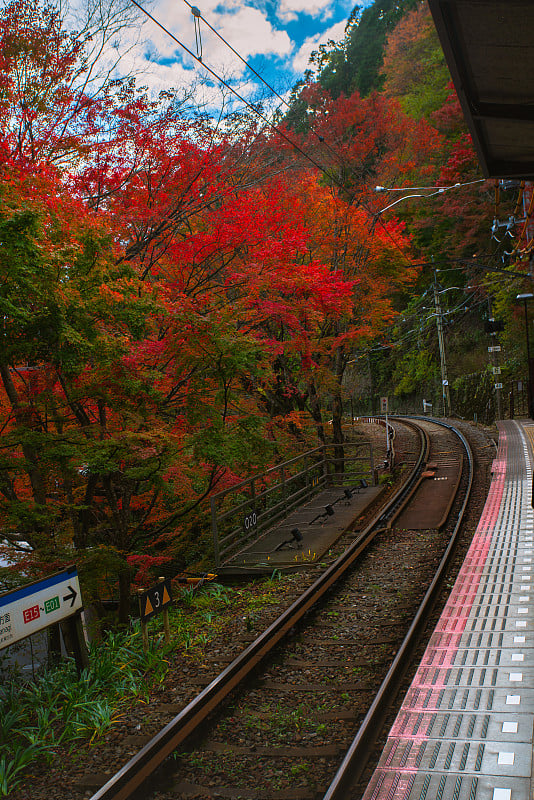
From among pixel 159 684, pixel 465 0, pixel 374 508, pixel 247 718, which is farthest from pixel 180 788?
pixel 374 508

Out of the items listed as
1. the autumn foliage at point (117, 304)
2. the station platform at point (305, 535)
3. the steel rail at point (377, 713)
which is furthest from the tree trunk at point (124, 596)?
the steel rail at point (377, 713)

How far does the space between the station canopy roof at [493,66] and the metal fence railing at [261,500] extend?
700cm

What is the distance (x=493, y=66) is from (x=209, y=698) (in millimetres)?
5706

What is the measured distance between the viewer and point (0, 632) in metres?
4.93

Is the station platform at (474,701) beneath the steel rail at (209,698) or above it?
above

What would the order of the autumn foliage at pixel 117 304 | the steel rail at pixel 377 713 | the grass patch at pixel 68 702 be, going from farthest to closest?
the autumn foliage at pixel 117 304 → the grass patch at pixel 68 702 → the steel rail at pixel 377 713

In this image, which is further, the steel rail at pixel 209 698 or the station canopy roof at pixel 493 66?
the steel rail at pixel 209 698

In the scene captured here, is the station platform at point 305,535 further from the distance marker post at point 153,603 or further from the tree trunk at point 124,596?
the distance marker post at point 153,603

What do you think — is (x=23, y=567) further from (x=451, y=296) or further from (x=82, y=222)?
(x=451, y=296)

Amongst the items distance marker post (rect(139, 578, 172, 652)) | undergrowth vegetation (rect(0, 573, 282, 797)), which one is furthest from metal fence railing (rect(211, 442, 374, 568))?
distance marker post (rect(139, 578, 172, 652))

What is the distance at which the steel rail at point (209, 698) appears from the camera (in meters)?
4.39

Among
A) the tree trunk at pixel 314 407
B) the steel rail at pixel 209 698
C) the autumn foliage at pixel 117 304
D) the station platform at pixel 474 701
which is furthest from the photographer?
the tree trunk at pixel 314 407

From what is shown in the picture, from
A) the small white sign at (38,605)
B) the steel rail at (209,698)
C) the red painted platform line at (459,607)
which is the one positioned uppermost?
the small white sign at (38,605)

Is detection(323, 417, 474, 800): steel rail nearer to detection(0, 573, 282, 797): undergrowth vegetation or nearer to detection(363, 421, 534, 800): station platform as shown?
detection(363, 421, 534, 800): station platform
